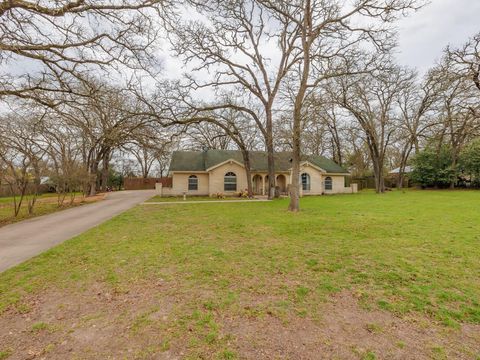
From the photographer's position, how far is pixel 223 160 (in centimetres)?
2523

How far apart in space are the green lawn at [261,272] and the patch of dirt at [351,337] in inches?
5.7

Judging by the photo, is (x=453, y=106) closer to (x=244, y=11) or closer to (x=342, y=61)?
(x=342, y=61)

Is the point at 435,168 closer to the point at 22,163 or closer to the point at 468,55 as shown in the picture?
the point at 468,55

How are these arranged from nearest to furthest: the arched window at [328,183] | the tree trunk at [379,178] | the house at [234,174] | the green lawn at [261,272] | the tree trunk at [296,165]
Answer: the green lawn at [261,272] < the tree trunk at [296,165] < the house at [234,174] < the tree trunk at [379,178] < the arched window at [328,183]

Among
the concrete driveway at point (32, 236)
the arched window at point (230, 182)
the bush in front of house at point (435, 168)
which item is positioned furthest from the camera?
the bush in front of house at point (435, 168)

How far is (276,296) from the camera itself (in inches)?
147

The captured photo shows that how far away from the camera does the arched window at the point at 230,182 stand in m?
23.6

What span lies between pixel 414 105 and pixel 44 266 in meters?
34.3

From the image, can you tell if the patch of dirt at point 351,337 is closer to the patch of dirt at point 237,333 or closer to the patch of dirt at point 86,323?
the patch of dirt at point 237,333

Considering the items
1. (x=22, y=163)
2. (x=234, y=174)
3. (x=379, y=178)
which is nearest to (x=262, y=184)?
(x=234, y=174)

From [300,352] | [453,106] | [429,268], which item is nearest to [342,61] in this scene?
[429,268]

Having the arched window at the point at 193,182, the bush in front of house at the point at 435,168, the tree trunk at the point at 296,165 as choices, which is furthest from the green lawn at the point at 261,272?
the bush in front of house at the point at 435,168

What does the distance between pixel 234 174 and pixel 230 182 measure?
33.8 inches

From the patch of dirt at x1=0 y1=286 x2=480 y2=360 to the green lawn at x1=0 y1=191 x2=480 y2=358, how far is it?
0.09 meters
